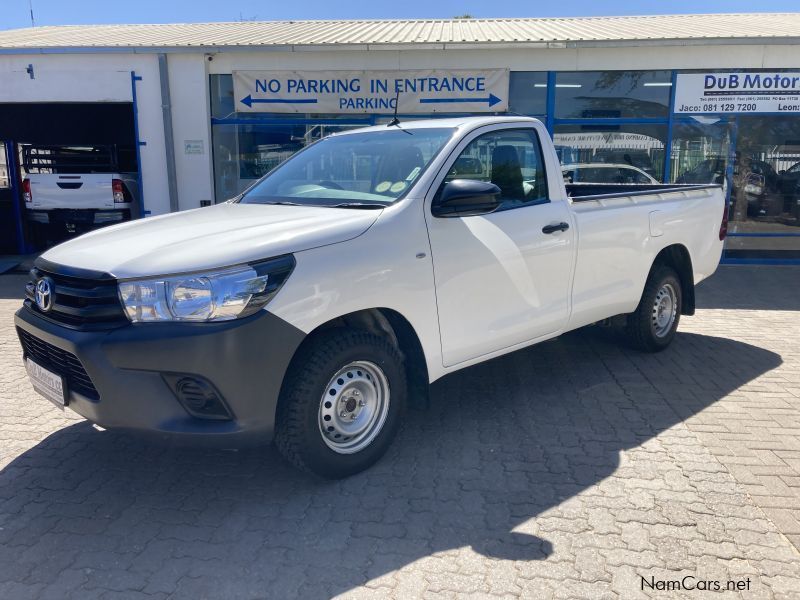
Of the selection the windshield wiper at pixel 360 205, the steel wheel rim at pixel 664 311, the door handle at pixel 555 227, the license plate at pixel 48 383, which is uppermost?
the windshield wiper at pixel 360 205

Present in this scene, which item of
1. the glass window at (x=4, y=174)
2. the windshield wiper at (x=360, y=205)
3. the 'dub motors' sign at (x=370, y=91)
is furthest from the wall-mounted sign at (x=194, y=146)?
the windshield wiper at (x=360, y=205)

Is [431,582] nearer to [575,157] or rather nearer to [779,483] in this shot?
[779,483]

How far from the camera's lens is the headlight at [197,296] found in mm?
2953

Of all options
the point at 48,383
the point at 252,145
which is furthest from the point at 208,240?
the point at 252,145

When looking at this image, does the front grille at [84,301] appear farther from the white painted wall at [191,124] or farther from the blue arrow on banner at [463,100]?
the blue arrow on banner at [463,100]

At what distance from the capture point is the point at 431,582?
2.76 meters

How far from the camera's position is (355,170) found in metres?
4.24

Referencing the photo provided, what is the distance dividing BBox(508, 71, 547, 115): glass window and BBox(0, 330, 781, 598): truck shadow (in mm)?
7137

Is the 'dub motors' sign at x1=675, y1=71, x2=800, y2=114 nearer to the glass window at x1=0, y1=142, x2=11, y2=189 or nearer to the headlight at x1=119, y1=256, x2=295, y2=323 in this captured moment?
the headlight at x1=119, y1=256, x2=295, y2=323

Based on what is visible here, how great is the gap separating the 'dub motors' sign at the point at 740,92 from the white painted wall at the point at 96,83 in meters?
8.59

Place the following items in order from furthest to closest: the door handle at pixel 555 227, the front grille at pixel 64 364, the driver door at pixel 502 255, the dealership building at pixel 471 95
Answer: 1. the dealership building at pixel 471 95
2. the door handle at pixel 555 227
3. the driver door at pixel 502 255
4. the front grille at pixel 64 364

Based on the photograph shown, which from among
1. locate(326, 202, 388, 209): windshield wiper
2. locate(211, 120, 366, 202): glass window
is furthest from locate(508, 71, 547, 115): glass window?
locate(326, 202, 388, 209): windshield wiper

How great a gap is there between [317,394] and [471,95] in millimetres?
8660

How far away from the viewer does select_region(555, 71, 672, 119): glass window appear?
10.9 m
